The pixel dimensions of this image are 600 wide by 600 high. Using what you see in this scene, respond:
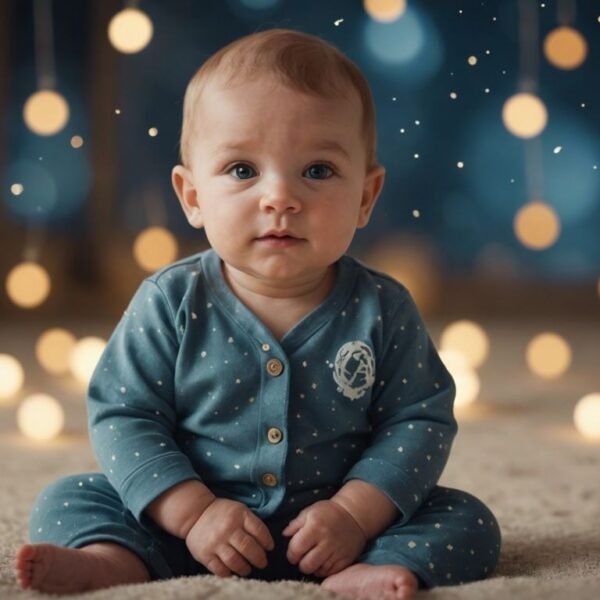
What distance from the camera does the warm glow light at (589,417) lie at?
1530 mm

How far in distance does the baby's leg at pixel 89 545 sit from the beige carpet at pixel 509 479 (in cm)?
3

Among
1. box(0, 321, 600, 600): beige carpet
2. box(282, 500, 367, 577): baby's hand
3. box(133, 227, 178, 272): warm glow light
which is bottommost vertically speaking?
box(0, 321, 600, 600): beige carpet

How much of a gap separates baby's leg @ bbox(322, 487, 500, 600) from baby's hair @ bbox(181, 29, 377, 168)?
33 centimetres

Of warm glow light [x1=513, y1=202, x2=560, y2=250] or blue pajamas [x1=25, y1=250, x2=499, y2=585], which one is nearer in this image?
blue pajamas [x1=25, y1=250, x2=499, y2=585]

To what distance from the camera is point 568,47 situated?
1.55m

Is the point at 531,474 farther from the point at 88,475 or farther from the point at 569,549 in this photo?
the point at 88,475

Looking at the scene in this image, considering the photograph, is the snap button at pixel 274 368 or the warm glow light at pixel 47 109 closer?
the snap button at pixel 274 368

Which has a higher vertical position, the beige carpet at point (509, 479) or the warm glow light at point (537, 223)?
the warm glow light at point (537, 223)

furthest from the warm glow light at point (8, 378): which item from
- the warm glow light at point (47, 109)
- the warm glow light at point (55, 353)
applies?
the warm glow light at point (47, 109)

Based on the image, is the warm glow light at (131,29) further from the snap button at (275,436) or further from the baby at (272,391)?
the snap button at (275,436)

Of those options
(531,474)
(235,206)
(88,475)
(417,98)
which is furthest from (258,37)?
(417,98)

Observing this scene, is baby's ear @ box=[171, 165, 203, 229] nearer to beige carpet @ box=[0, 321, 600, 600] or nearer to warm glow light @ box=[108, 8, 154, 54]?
beige carpet @ box=[0, 321, 600, 600]

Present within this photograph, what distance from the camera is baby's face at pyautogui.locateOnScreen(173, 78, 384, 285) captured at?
0.93 m

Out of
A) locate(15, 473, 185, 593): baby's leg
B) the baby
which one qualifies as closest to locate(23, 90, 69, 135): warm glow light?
the baby
